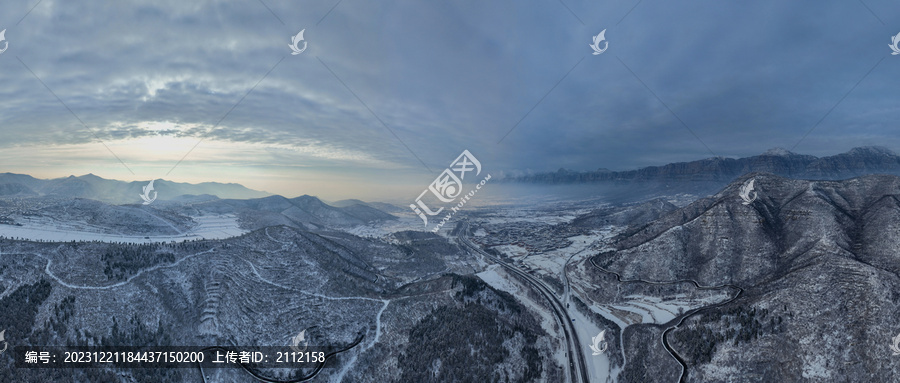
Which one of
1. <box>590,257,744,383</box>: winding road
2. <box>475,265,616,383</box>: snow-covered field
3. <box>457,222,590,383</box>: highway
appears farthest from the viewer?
<box>475,265,616,383</box>: snow-covered field

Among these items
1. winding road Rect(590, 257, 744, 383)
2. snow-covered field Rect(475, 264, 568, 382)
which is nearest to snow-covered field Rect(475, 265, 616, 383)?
snow-covered field Rect(475, 264, 568, 382)

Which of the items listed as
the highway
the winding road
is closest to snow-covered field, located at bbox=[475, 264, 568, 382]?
the highway

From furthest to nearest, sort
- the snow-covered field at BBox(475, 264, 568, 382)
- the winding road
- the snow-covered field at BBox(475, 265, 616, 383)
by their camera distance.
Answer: the snow-covered field at BBox(475, 264, 568, 382), the snow-covered field at BBox(475, 265, 616, 383), the winding road

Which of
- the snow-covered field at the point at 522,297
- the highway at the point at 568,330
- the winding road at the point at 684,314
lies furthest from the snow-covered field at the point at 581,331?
the winding road at the point at 684,314

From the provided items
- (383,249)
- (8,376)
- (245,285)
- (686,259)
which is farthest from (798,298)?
(383,249)

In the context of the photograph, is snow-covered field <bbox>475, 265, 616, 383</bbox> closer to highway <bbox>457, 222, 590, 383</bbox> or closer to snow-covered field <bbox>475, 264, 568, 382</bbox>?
snow-covered field <bbox>475, 264, 568, 382</bbox>

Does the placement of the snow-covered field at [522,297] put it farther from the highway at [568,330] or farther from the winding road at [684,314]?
the winding road at [684,314]

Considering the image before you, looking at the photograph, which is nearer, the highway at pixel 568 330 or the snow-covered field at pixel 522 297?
the highway at pixel 568 330

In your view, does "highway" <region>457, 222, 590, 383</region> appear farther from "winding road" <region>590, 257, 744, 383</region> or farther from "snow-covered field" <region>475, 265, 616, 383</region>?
"winding road" <region>590, 257, 744, 383</region>

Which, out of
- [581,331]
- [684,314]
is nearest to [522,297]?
[581,331]

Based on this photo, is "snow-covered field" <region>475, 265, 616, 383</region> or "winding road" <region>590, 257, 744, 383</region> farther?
"snow-covered field" <region>475, 265, 616, 383</region>

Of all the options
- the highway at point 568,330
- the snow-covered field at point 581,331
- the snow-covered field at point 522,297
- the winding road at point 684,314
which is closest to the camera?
the winding road at point 684,314

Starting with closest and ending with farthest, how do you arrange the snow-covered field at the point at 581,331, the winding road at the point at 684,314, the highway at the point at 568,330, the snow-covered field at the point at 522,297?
the winding road at the point at 684,314, the highway at the point at 568,330, the snow-covered field at the point at 581,331, the snow-covered field at the point at 522,297
